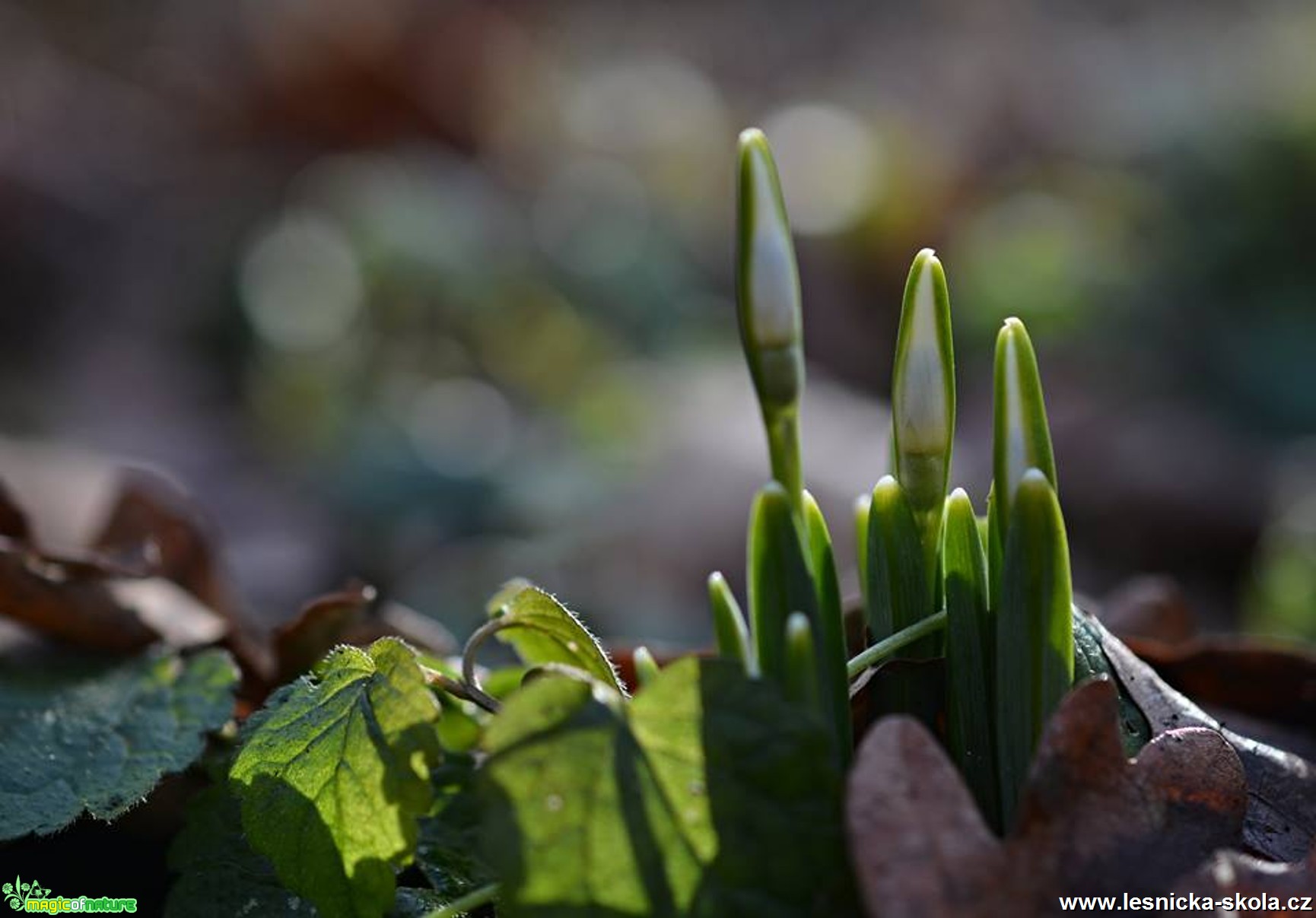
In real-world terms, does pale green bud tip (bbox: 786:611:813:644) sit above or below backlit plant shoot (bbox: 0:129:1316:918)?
above

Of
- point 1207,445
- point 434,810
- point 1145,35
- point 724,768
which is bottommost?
point 1207,445

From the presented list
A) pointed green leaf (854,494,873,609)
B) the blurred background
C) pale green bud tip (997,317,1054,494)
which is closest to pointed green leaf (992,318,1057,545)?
pale green bud tip (997,317,1054,494)

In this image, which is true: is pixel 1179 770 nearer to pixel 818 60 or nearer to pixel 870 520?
pixel 870 520

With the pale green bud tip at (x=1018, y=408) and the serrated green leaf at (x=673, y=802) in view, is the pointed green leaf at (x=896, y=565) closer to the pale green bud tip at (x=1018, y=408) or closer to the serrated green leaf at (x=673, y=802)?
the pale green bud tip at (x=1018, y=408)

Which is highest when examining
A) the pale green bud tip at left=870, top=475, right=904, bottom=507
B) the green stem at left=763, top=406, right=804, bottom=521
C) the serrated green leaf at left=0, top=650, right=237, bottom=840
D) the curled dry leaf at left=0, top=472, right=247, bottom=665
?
the green stem at left=763, top=406, right=804, bottom=521

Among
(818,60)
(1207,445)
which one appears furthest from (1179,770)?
(818,60)

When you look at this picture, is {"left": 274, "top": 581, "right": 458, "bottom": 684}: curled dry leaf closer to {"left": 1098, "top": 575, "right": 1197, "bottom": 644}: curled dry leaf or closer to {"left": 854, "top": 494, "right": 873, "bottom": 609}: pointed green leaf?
{"left": 854, "top": 494, "right": 873, "bottom": 609}: pointed green leaf
